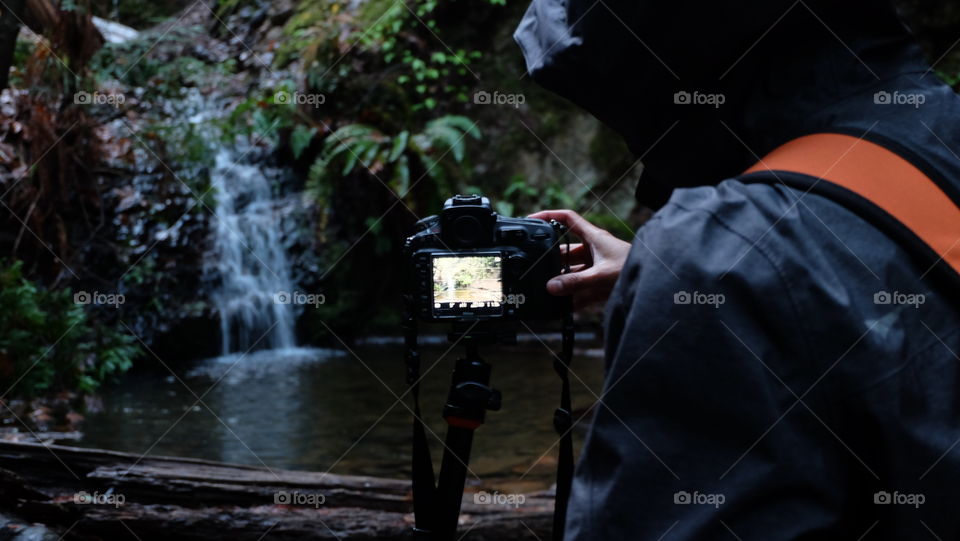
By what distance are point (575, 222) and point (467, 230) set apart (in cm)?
29

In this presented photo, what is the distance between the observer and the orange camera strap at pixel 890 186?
2.46 ft

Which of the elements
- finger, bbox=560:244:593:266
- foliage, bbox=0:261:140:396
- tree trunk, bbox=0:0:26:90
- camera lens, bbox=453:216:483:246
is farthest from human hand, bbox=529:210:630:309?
foliage, bbox=0:261:140:396

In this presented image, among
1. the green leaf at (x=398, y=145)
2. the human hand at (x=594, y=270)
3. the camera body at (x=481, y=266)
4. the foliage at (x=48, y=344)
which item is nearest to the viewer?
the human hand at (x=594, y=270)

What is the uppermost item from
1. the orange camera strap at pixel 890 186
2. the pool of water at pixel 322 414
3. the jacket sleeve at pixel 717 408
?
the orange camera strap at pixel 890 186

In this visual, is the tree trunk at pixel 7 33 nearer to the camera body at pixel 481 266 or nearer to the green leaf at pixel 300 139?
Result: the camera body at pixel 481 266

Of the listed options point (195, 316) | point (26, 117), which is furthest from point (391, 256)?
point (26, 117)

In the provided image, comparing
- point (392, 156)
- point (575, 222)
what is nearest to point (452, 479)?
point (575, 222)

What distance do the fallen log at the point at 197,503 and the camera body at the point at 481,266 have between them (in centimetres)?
142

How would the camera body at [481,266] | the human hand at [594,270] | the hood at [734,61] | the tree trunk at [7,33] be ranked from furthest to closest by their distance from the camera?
the tree trunk at [7,33], the camera body at [481,266], the human hand at [594,270], the hood at [734,61]

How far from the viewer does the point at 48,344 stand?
19.7 feet

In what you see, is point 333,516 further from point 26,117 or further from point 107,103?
point 107,103

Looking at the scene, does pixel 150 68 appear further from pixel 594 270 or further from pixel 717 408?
pixel 717 408

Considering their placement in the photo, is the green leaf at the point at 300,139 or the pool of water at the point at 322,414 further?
the green leaf at the point at 300,139

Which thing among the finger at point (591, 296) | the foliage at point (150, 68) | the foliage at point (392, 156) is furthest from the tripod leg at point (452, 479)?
the foliage at point (150, 68)
